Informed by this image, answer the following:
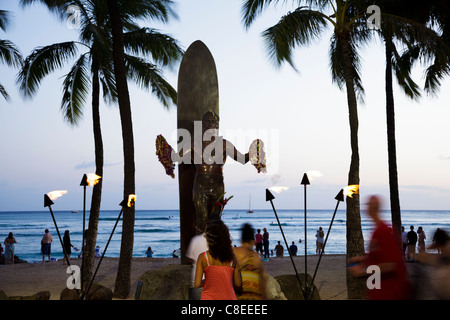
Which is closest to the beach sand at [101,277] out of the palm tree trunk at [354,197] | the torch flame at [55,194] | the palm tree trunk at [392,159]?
the palm tree trunk at [354,197]

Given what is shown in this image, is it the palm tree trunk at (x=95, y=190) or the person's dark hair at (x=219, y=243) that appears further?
the palm tree trunk at (x=95, y=190)

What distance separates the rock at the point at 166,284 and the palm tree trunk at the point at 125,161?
2401mm

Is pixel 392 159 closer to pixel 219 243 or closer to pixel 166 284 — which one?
pixel 166 284

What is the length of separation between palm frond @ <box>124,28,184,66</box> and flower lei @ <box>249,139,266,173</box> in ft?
22.3

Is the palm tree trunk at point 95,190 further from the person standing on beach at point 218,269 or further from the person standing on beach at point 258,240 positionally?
the person standing on beach at point 218,269

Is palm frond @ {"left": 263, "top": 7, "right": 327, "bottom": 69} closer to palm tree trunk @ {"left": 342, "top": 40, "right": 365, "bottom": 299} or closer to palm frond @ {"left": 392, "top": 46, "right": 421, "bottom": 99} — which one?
palm tree trunk @ {"left": 342, "top": 40, "right": 365, "bottom": 299}

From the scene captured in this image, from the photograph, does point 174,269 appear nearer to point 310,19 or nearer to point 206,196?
point 206,196

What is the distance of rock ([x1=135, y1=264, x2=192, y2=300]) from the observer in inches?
322

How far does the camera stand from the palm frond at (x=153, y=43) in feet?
44.6

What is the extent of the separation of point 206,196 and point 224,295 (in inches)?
160

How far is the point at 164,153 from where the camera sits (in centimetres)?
785

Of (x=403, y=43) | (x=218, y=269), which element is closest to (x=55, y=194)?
(x=218, y=269)

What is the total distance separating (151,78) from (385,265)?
11913mm
